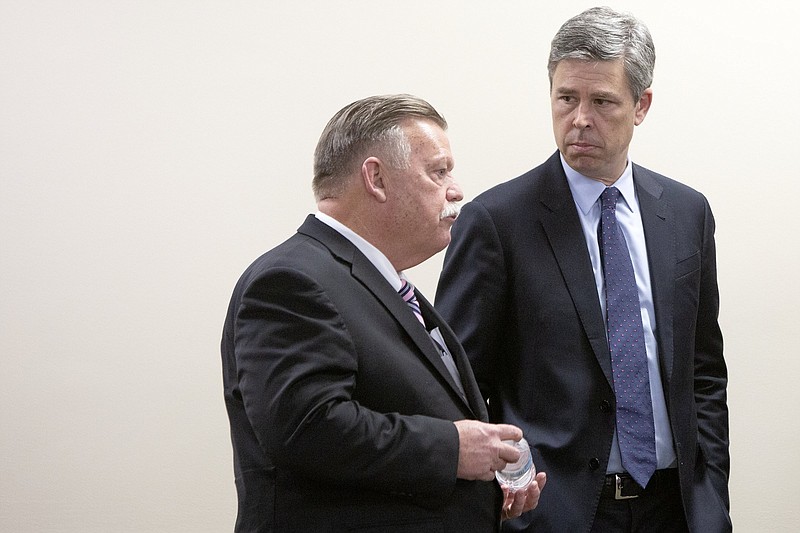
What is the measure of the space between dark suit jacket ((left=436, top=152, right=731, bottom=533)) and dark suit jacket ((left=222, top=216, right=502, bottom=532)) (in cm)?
39

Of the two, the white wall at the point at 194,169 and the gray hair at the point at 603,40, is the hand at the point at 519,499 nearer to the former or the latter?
the gray hair at the point at 603,40

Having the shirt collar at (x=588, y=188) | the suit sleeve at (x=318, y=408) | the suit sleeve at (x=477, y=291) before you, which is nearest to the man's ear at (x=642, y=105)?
the shirt collar at (x=588, y=188)

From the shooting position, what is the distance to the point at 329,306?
1460 mm

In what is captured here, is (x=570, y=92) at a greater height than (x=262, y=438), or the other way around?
(x=570, y=92)

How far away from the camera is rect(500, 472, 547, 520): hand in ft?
5.55

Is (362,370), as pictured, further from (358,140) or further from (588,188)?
(588,188)

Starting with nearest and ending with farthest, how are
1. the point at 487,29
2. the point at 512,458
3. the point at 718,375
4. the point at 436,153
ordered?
the point at 512,458, the point at 436,153, the point at 718,375, the point at 487,29

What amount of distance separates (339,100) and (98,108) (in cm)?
70

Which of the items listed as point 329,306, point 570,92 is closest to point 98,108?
point 570,92

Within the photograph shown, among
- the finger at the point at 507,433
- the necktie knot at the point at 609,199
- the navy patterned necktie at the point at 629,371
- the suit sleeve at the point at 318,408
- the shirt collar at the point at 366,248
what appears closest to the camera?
the suit sleeve at the point at 318,408

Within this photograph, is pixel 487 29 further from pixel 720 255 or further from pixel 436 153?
pixel 436 153

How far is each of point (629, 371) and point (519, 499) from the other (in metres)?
0.39

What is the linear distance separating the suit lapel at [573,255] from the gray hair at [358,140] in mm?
485

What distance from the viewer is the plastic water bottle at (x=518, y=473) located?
1644 mm
